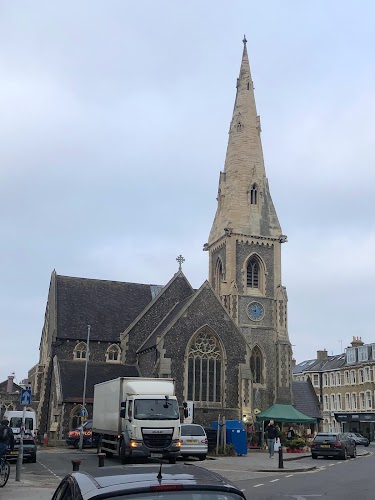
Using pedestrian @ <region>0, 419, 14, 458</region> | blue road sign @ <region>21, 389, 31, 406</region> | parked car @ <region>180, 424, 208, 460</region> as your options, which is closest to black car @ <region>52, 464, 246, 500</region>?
pedestrian @ <region>0, 419, 14, 458</region>

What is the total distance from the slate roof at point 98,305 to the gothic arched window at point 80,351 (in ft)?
1.70

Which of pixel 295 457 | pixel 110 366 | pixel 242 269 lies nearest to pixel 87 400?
pixel 110 366

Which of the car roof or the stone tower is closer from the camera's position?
the car roof

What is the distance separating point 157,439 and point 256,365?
26.4m

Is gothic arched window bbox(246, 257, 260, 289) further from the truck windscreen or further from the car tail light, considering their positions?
the car tail light

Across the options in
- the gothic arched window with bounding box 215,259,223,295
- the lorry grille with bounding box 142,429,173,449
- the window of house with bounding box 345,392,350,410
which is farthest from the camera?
the window of house with bounding box 345,392,350,410

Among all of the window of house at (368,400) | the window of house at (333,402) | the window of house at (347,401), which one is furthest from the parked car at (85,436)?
the window of house at (333,402)

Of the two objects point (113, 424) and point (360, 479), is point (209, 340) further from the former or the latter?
point (360, 479)

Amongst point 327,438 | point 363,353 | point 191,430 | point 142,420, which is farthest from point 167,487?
point 363,353

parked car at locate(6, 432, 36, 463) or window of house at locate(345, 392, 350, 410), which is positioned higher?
window of house at locate(345, 392, 350, 410)

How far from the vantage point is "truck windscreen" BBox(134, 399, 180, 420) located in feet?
69.4

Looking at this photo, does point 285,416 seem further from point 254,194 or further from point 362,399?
point 362,399

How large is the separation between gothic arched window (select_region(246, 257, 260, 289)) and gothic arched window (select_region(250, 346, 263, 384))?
18.2 ft

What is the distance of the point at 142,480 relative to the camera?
398 cm
